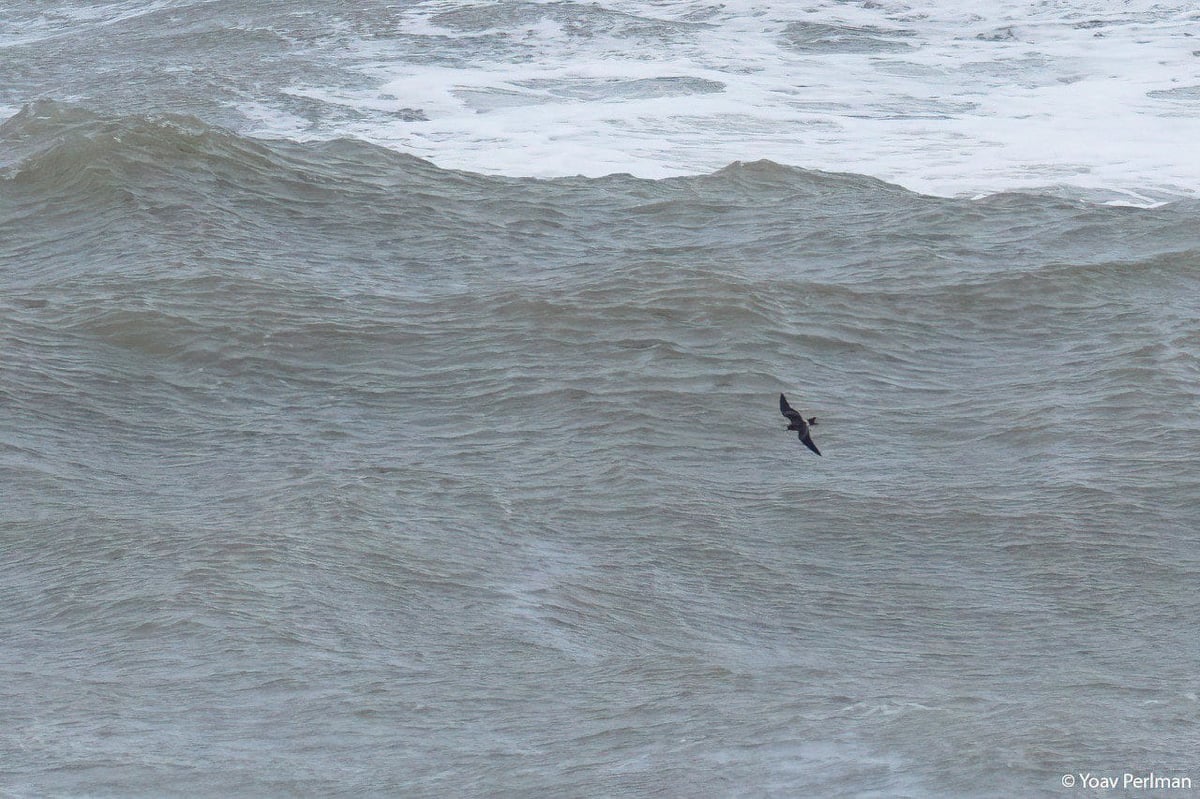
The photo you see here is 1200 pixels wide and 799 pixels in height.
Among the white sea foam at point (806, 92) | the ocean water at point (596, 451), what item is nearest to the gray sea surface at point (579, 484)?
the ocean water at point (596, 451)

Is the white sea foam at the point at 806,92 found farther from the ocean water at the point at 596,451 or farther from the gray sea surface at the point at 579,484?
the gray sea surface at the point at 579,484

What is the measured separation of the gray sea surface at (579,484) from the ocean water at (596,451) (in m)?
0.03

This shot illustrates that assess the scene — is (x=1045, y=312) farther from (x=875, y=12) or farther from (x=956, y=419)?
→ (x=875, y=12)

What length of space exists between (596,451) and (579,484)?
440 millimetres

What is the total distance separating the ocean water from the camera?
19.4 feet

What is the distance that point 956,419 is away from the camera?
356 inches

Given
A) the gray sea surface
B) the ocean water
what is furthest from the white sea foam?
the gray sea surface

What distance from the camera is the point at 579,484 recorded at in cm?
829

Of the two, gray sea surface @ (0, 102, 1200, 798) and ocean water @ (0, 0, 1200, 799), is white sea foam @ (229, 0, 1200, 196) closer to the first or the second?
ocean water @ (0, 0, 1200, 799)

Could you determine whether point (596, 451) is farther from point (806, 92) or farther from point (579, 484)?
point (806, 92)

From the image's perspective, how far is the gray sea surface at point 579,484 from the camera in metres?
5.86

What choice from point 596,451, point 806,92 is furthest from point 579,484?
point 806,92

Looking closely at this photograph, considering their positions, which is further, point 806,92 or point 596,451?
point 806,92

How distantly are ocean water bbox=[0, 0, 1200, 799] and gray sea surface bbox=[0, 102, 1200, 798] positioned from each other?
27mm
